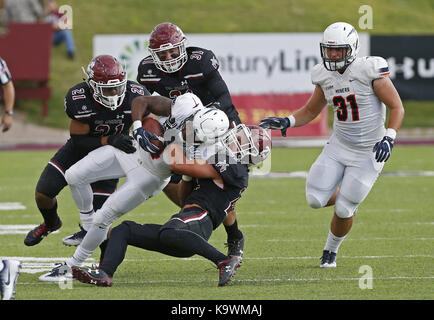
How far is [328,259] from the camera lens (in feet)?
20.8

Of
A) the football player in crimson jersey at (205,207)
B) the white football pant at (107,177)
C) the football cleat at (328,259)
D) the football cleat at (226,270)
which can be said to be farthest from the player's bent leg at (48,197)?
the football cleat at (328,259)

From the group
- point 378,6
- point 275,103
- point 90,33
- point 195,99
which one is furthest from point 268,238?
point 378,6

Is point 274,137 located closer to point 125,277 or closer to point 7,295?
point 125,277

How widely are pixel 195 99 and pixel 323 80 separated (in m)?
1.18

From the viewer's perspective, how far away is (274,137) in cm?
1703

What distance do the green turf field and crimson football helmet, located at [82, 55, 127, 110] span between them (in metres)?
1.18

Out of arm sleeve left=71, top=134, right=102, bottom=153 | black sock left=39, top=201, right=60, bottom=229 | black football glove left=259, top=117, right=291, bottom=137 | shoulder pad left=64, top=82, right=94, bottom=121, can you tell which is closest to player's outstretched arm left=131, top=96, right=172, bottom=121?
shoulder pad left=64, top=82, right=94, bottom=121

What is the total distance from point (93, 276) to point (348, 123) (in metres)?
2.18

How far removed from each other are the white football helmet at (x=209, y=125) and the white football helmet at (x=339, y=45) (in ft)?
3.92

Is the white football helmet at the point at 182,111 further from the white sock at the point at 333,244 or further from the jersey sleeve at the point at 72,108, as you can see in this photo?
the white sock at the point at 333,244

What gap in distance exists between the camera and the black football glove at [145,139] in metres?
5.58

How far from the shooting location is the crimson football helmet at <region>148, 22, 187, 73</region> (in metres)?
6.55

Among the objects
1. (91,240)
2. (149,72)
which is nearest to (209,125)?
(91,240)

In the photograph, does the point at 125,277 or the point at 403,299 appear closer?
the point at 403,299
